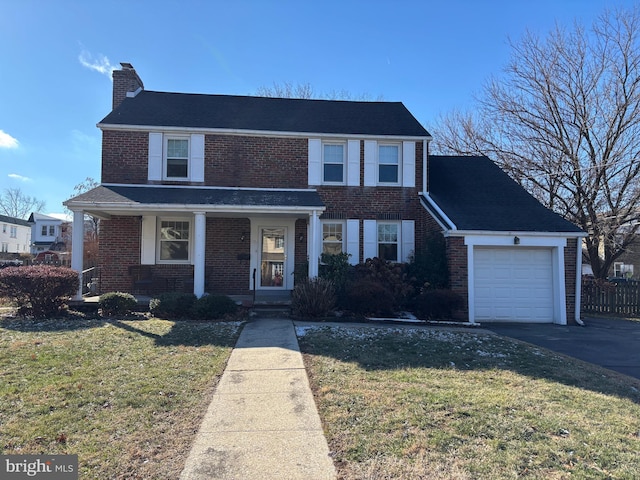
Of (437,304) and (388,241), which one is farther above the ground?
(388,241)

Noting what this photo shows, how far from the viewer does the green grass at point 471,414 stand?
3.33m

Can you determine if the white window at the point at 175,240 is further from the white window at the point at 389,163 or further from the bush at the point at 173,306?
the white window at the point at 389,163

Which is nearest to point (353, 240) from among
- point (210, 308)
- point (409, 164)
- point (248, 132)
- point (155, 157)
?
point (409, 164)

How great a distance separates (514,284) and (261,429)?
1007cm

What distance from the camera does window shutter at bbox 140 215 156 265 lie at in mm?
12688

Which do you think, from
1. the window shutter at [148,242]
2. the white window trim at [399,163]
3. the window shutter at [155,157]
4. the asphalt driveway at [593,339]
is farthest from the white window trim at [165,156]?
the asphalt driveway at [593,339]

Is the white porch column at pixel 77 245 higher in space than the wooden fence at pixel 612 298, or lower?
higher

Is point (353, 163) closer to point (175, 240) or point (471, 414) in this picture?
point (175, 240)

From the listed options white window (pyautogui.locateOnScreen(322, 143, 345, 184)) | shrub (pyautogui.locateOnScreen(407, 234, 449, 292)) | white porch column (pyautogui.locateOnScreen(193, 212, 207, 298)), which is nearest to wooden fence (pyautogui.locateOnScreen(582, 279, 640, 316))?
shrub (pyautogui.locateOnScreen(407, 234, 449, 292))

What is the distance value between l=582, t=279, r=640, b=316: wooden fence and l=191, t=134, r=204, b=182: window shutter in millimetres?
14507

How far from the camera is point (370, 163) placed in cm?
1357

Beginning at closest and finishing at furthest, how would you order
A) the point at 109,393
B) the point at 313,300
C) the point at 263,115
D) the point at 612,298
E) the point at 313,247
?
1. the point at 109,393
2. the point at 313,300
3. the point at 313,247
4. the point at 263,115
5. the point at 612,298

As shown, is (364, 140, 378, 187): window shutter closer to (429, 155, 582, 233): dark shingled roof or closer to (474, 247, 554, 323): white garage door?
(429, 155, 582, 233): dark shingled roof

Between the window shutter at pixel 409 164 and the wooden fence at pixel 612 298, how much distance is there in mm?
7979
